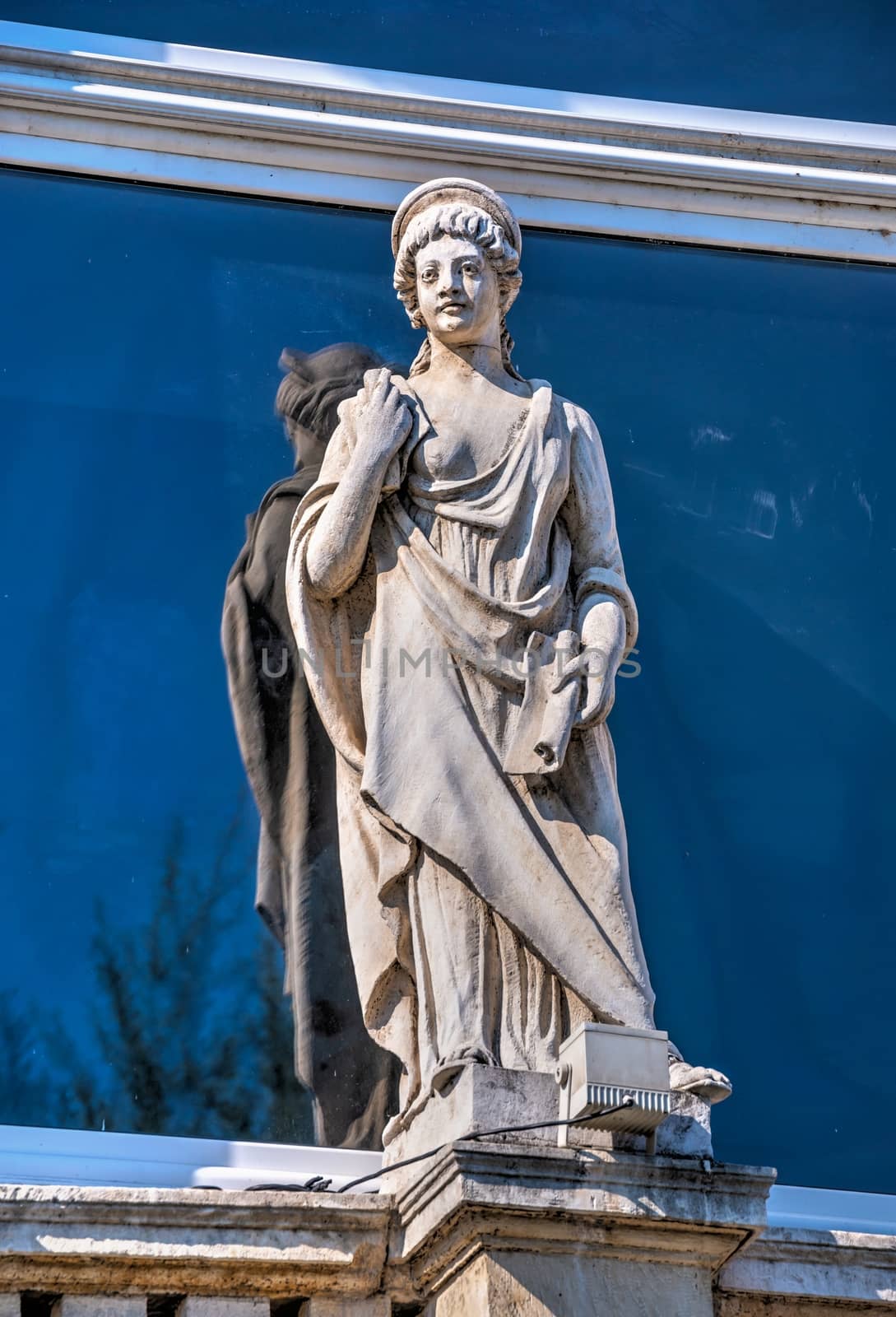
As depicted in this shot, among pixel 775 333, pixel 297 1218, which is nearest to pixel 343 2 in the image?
pixel 775 333

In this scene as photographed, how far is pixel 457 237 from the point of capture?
6.32 meters

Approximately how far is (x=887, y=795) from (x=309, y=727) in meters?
1.66

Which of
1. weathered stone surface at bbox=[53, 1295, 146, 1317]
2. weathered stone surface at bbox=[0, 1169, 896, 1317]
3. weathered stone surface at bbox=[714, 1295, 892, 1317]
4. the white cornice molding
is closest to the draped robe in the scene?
weathered stone surface at bbox=[0, 1169, 896, 1317]

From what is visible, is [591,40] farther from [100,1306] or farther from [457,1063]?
[100,1306]

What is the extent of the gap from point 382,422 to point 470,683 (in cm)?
66

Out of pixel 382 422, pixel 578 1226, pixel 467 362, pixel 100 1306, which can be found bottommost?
pixel 100 1306

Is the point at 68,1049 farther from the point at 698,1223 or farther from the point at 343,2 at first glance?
the point at 343,2

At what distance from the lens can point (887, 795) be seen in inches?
289

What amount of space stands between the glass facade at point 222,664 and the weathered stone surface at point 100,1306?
1.02 meters

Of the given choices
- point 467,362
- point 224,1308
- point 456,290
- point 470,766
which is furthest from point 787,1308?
point 456,290

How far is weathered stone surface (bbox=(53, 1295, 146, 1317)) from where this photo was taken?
206 inches

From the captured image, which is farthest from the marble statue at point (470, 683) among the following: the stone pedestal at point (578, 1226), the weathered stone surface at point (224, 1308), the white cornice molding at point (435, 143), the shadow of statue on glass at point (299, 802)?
the white cornice molding at point (435, 143)

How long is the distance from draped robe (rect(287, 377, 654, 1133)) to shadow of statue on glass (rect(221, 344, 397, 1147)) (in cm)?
65

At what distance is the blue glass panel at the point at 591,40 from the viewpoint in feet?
26.5
